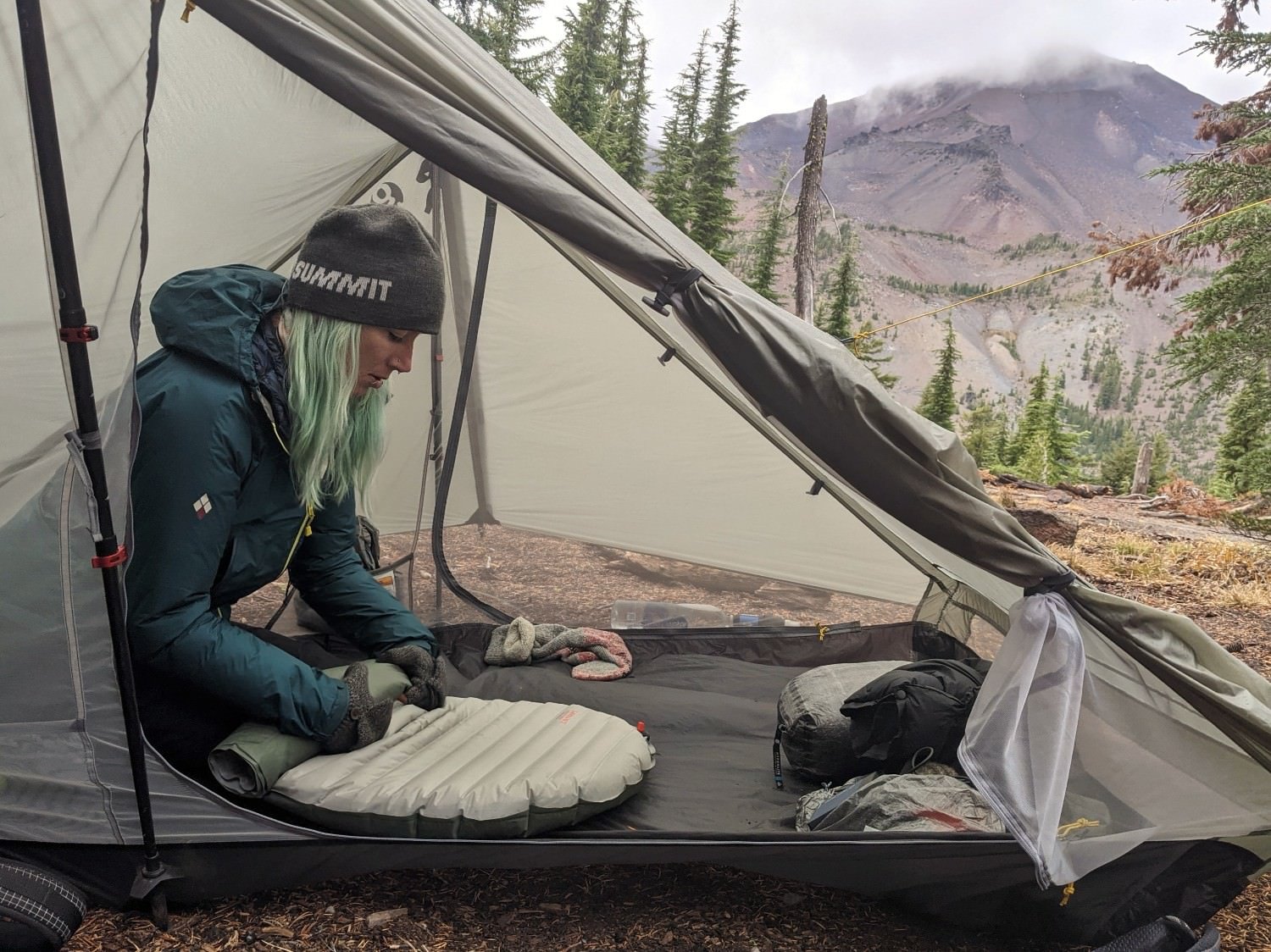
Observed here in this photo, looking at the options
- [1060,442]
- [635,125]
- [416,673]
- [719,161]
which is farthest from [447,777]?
[635,125]

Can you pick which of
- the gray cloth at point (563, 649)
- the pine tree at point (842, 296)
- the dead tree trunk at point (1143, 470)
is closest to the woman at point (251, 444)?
the gray cloth at point (563, 649)

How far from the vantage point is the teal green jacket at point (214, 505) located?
171 centimetres

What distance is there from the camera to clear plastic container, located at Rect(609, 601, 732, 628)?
3.61 meters

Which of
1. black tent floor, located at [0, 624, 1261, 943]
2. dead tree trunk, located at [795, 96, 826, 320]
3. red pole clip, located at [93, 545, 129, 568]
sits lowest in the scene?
black tent floor, located at [0, 624, 1261, 943]

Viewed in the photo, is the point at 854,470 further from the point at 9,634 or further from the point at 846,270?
the point at 846,270

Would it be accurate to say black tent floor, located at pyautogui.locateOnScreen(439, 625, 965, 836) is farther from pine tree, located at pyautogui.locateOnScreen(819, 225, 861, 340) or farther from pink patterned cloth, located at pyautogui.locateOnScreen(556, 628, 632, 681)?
pine tree, located at pyautogui.locateOnScreen(819, 225, 861, 340)

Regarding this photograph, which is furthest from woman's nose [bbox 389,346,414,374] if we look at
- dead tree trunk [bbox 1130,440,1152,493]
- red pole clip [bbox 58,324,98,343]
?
dead tree trunk [bbox 1130,440,1152,493]

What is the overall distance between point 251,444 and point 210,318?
283 millimetres

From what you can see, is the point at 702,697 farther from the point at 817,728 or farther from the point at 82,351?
the point at 82,351

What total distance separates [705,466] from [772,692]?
106 centimetres

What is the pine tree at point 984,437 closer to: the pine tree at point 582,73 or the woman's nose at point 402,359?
the pine tree at point 582,73

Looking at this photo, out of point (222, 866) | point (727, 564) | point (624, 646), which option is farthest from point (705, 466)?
point (222, 866)

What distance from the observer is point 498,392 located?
156 inches

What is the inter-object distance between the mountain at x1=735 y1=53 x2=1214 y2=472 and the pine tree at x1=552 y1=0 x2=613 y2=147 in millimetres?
46319
